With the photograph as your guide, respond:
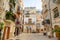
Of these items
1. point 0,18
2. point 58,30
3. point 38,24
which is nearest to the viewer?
point 58,30

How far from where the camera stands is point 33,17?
131ft

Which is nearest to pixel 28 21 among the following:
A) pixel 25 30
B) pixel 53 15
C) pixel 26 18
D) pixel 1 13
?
pixel 26 18

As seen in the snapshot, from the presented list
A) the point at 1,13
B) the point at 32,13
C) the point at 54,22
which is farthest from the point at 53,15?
the point at 32,13

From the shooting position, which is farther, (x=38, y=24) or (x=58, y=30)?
(x=38, y=24)

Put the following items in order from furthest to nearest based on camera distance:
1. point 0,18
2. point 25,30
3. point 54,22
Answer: point 25,30 < point 54,22 < point 0,18

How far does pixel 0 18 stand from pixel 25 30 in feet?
84.2

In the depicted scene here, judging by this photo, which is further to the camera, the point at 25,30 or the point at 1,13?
the point at 25,30

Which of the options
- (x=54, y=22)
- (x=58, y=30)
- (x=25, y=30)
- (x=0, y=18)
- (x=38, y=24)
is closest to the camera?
(x=58, y=30)

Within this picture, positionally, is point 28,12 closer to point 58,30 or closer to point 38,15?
point 38,15

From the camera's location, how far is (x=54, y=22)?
1634 centimetres

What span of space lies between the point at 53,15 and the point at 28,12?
24.3 meters

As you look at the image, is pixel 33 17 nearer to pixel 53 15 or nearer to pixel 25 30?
pixel 25 30

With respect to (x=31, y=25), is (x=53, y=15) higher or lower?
higher

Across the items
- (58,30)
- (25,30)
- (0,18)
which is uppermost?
(0,18)
